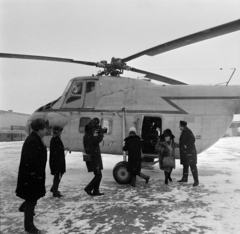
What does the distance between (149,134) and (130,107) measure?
139cm

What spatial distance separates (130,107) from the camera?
24.2ft

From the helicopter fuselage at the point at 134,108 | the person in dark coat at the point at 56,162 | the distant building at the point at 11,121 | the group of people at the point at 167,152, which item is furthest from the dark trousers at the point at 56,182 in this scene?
the distant building at the point at 11,121

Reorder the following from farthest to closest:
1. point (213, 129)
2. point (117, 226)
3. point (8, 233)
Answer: point (213, 129), point (117, 226), point (8, 233)

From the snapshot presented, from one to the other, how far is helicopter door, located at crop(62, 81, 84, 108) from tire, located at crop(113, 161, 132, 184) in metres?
2.37

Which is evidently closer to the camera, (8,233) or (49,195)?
(8,233)

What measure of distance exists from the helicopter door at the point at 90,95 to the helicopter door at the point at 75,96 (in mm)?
164

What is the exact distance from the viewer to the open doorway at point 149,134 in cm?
793

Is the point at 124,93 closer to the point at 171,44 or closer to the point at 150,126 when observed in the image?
the point at 150,126

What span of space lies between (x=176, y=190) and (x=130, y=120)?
8.19 ft

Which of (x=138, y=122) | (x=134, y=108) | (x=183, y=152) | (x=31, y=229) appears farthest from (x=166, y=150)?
(x=31, y=229)

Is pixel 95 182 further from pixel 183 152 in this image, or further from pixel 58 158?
pixel 183 152

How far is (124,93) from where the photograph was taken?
7562 mm

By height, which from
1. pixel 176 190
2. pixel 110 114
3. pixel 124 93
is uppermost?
pixel 124 93

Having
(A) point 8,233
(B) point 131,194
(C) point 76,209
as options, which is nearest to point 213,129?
(B) point 131,194
